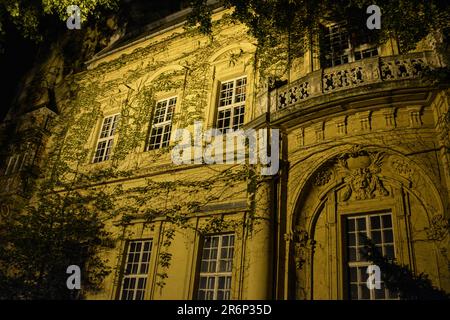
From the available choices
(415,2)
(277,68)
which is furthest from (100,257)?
(415,2)

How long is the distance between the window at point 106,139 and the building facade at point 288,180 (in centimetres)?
60

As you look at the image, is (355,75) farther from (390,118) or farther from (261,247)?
(261,247)

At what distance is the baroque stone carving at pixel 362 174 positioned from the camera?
7965mm

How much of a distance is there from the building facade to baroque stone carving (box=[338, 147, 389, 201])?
0.02 metres

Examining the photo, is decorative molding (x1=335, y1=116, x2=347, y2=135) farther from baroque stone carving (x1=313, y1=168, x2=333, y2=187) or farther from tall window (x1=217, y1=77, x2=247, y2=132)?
tall window (x1=217, y1=77, x2=247, y2=132)

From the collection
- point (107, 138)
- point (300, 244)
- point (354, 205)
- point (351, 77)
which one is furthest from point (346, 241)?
point (107, 138)

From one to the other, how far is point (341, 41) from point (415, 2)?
2.09m

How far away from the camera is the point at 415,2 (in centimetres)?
870

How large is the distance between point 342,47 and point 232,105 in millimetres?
3681

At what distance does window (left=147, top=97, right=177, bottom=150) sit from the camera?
40.7ft

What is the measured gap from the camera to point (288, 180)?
8.91 m

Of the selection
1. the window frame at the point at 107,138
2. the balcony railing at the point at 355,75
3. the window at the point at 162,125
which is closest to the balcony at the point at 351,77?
the balcony railing at the point at 355,75

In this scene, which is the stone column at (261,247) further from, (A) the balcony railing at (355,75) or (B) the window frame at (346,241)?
(A) the balcony railing at (355,75)

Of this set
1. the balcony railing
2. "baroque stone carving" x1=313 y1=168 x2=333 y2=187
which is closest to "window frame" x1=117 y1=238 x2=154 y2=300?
"baroque stone carving" x1=313 y1=168 x2=333 y2=187
